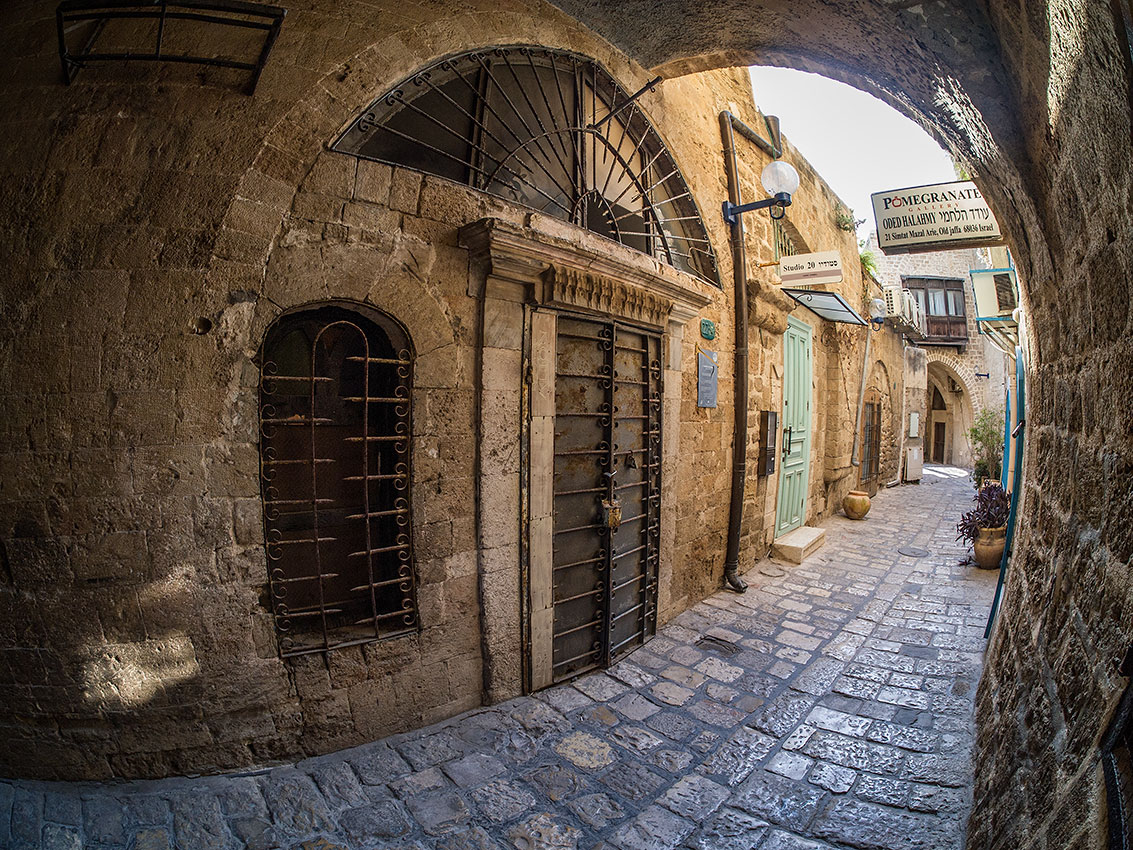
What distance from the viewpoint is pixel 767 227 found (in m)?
6.22

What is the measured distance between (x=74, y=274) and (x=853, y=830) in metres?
4.43

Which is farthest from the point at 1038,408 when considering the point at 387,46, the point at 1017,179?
the point at 387,46

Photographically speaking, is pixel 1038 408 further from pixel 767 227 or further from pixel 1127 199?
pixel 767 227

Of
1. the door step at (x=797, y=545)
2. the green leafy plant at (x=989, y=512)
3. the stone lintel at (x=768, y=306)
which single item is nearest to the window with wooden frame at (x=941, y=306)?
the green leafy plant at (x=989, y=512)

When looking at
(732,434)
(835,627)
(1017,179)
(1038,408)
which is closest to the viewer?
(1017,179)

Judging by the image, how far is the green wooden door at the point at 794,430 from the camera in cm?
677

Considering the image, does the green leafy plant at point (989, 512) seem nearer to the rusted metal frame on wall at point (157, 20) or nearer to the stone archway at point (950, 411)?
the rusted metal frame on wall at point (157, 20)

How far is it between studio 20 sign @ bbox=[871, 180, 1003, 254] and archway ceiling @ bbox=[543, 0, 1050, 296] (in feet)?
3.97

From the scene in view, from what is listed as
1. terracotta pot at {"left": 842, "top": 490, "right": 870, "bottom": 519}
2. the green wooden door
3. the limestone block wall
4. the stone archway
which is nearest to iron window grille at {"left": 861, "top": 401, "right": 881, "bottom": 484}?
terracotta pot at {"left": 842, "top": 490, "right": 870, "bottom": 519}

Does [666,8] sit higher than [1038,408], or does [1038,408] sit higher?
[666,8]

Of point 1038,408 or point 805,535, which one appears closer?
point 1038,408

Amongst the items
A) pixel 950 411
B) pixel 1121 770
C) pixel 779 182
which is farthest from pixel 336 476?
pixel 950 411

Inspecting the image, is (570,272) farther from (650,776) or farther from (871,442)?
(871,442)

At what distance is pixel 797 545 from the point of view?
6336mm
